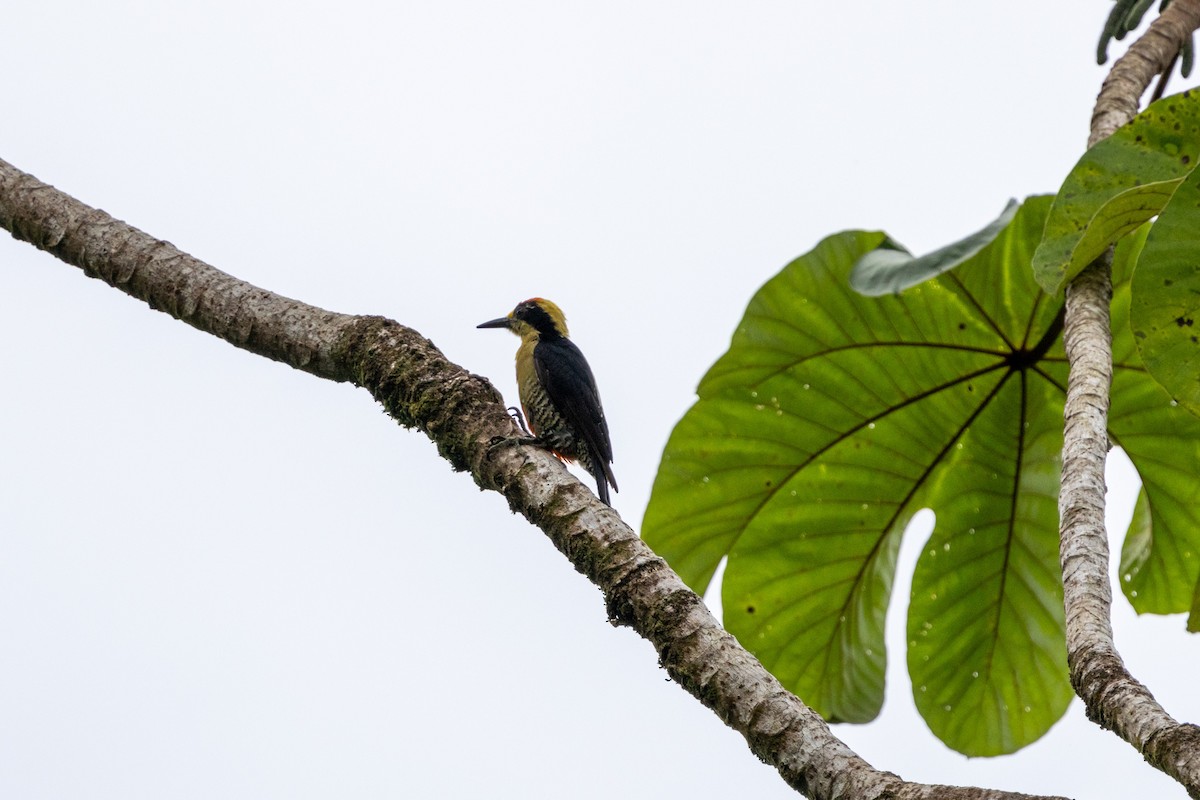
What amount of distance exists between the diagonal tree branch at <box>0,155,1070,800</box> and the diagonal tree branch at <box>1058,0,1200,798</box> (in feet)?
1.30

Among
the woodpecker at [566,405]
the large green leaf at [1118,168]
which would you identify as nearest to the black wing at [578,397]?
the woodpecker at [566,405]

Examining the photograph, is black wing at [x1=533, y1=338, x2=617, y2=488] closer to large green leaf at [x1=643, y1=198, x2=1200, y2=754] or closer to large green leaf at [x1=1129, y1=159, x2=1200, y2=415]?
large green leaf at [x1=643, y1=198, x2=1200, y2=754]

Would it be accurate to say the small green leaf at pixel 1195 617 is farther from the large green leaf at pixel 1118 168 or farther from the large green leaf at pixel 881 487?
the large green leaf at pixel 881 487

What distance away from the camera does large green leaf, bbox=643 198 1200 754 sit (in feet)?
11.9

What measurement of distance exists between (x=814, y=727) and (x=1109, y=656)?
449 mm

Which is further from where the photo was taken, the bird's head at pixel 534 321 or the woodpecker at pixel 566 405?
the bird's head at pixel 534 321

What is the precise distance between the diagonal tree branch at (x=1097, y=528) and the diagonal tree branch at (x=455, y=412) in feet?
1.30

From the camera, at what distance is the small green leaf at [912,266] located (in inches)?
103

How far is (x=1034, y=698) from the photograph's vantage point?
13.0ft

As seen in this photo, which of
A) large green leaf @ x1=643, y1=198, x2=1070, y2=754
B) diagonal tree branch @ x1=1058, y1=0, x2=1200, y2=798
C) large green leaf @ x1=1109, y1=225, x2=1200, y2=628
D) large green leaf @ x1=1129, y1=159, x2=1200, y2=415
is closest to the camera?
diagonal tree branch @ x1=1058, y1=0, x2=1200, y2=798

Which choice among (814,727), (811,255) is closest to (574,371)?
(811,255)

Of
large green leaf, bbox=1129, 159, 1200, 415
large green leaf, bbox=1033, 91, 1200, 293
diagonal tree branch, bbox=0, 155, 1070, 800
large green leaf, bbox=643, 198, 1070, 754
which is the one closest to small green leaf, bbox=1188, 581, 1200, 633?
large green leaf, bbox=1129, 159, 1200, 415

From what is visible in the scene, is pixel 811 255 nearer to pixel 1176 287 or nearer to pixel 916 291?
pixel 916 291

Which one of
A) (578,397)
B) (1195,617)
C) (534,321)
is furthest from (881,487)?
(534,321)
